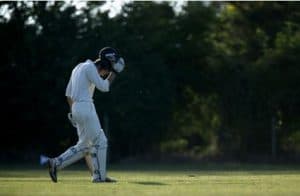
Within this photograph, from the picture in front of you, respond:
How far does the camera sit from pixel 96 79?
443 inches

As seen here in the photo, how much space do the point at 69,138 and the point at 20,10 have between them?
4511 mm

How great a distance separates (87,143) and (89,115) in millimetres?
401

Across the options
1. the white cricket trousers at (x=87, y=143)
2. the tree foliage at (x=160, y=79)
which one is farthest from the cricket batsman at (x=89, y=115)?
the tree foliage at (x=160, y=79)

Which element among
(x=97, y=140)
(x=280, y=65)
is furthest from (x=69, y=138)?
(x=97, y=140)

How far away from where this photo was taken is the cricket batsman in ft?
37.2

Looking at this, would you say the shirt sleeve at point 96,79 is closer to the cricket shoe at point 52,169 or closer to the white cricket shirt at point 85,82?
the white cricket shirt at point 85,82

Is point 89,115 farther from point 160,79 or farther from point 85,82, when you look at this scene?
point 160,79

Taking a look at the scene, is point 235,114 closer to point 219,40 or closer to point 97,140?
point 219,40

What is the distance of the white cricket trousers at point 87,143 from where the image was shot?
37.2 feet

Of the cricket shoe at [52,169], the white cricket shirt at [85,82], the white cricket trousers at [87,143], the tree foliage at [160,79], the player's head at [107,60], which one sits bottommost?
the cricket shoe at [52,169]

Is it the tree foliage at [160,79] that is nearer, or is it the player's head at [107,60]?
the player's head at [107,60]

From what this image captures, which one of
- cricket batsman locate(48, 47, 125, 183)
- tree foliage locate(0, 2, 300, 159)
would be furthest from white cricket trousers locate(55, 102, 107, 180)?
tree foliage locate(0, 2, 300, 159)

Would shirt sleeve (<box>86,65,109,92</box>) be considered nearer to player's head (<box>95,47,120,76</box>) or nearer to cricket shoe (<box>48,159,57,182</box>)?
player's head (<box>95,47,120,76</box>)

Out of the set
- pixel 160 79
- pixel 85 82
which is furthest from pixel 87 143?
pixel 160 79
